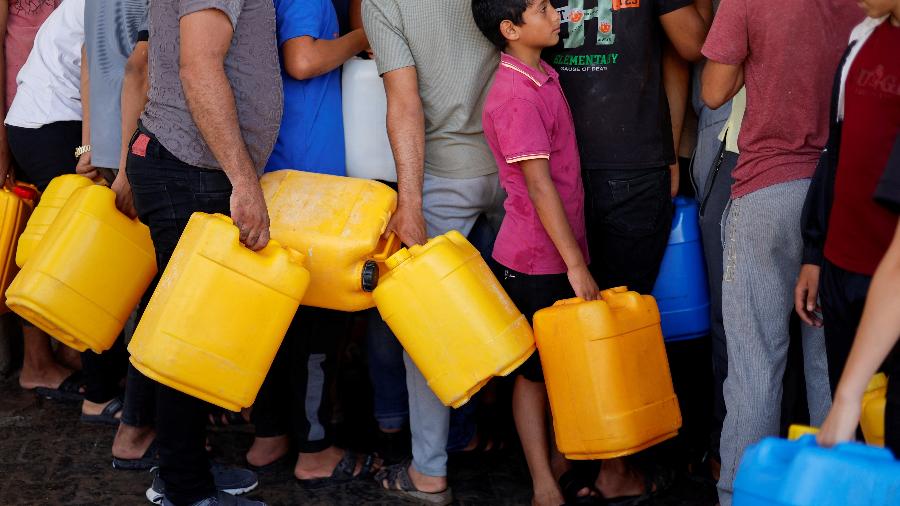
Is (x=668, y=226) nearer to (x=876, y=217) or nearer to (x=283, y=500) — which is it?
(x=876, y=217)

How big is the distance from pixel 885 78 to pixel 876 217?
0.29 meters

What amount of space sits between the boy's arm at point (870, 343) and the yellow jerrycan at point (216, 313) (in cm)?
157

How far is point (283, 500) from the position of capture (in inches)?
139

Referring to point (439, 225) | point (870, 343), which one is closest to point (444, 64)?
point (439, 225)

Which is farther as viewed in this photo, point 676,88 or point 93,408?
point 93,408

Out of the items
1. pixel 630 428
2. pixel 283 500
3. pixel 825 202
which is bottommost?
pixel 283 500

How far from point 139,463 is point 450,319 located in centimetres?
149

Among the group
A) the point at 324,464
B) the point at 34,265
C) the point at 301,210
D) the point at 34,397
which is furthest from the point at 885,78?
the point at 34,397

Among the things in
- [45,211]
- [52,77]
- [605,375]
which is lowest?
[45,211]

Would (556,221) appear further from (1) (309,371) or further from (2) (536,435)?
(1) (309,371)

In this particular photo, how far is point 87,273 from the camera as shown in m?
3.38

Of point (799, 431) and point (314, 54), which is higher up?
point (314, 54)

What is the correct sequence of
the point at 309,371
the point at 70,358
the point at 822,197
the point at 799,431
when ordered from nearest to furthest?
1. the point at 799,431
2. the point at 822,197
3. the point at 309,371
4. the point at 70,358

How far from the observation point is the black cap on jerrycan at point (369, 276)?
3.05 m
